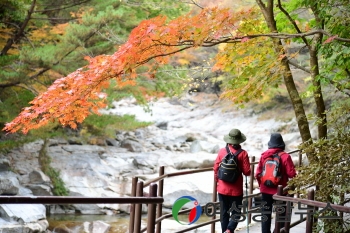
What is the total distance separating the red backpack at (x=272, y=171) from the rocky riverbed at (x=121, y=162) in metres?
2.59

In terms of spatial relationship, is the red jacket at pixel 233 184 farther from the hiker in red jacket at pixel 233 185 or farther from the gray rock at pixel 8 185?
the gray rock at pixel 8 185

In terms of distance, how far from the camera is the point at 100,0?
43.5ft

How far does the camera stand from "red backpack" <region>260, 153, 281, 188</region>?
491cm

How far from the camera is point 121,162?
16.2 m

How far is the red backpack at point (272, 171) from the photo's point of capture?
16.1 ft

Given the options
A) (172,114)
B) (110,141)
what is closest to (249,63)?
(110,141)

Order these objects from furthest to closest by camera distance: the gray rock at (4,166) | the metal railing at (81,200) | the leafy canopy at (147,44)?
the gray rock at (4,166)
the leafy canopy at (147,44)
the metal railing at (81,200)

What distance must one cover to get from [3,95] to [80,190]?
3486 millimetres

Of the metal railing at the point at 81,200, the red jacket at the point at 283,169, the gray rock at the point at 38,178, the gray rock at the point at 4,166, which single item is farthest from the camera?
the gray rock at the point at 38,178

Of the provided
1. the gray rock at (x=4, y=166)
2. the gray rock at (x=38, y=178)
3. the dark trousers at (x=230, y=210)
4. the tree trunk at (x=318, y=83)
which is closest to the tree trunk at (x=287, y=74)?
the tree trunk at (x=318, y=83)

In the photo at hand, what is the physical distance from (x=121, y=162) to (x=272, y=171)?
11.8 metres

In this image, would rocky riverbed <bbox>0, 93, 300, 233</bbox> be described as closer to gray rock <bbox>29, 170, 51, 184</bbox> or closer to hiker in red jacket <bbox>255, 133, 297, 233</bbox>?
gray rock <bbox>29, 170, 51, 184</bbox>

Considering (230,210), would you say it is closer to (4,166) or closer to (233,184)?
(233,184)

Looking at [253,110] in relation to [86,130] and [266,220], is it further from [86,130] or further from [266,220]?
[266,220]
